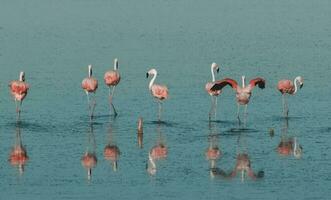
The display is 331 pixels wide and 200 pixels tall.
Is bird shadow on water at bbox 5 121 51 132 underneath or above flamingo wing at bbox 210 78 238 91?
underneath

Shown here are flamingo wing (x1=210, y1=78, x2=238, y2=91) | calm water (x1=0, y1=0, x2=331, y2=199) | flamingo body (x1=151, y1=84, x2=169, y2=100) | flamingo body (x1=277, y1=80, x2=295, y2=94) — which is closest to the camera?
calm water (x1=0, y1=0, x2=331, y2=199)

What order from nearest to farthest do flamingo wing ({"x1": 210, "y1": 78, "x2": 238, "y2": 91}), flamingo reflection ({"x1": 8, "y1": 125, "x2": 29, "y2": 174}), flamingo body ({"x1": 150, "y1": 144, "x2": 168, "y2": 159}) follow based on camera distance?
flamingo reflection ({"x1": 8, "y1": 125, "x2": 29, "y2": 174}) → flamingo body ({"x1": 150, "y1": 144, "x2": 168, "y2": 159}) → flamingo wing ({"x1": 210, "y1": 78, "x2": 238, "y2": 91})

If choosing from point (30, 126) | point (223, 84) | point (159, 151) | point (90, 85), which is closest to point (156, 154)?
point (159, 151)

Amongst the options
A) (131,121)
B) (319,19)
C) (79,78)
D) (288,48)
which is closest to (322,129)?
(131,121)

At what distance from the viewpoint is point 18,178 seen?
2216 cm

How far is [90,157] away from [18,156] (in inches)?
63.3

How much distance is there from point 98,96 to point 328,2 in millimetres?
26083

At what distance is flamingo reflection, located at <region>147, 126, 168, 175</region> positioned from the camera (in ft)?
75.7

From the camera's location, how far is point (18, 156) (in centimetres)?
2412

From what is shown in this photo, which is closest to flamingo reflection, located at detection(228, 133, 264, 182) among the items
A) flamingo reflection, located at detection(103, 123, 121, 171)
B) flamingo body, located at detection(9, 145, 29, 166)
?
flamingo reflection, located at detection(103, 123, 121, 171)

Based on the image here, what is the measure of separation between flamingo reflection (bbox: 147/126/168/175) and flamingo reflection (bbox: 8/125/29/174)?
2700 millimetres

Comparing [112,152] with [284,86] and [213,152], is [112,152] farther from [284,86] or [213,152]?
[284,86]

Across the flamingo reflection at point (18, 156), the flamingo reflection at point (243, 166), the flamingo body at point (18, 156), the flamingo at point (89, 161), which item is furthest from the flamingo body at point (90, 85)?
the flamingo reflection at point (243, 166)

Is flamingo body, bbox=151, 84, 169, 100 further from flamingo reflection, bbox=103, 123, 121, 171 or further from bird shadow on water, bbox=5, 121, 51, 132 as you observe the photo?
flamingo reflection, bbox=103, 123, 121, 171
